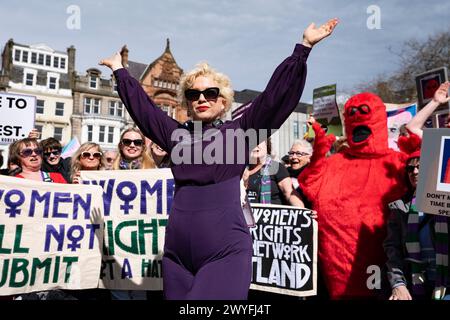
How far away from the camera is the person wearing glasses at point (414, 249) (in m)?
2.73

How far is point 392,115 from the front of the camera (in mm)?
6715

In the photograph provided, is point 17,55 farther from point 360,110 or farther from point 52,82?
point 360,110

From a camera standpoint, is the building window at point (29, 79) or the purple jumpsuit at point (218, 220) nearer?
the purple jumpsuit at point (218, 220)

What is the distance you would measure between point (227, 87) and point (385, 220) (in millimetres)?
1814

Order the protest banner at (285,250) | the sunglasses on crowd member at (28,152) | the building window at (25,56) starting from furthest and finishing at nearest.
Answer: the building window at (25,56)
the sunglasses on crowd member at (28,152)
the protest banner at (285,250)

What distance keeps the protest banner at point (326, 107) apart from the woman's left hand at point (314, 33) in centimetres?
451

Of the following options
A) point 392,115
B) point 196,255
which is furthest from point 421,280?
point 392,115

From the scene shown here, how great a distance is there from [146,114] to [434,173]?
2.12 m

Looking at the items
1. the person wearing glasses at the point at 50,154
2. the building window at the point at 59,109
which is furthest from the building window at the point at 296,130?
the person wearing glasses at the point at 50,154

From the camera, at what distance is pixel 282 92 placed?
1.98 m

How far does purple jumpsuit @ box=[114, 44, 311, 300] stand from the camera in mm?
1959

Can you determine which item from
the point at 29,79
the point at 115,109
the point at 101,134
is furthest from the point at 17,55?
the point at 101,134

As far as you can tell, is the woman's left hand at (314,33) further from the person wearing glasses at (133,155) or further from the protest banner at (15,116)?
the protest banner at (15,116)

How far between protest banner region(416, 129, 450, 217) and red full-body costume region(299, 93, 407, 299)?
14.1 inches
